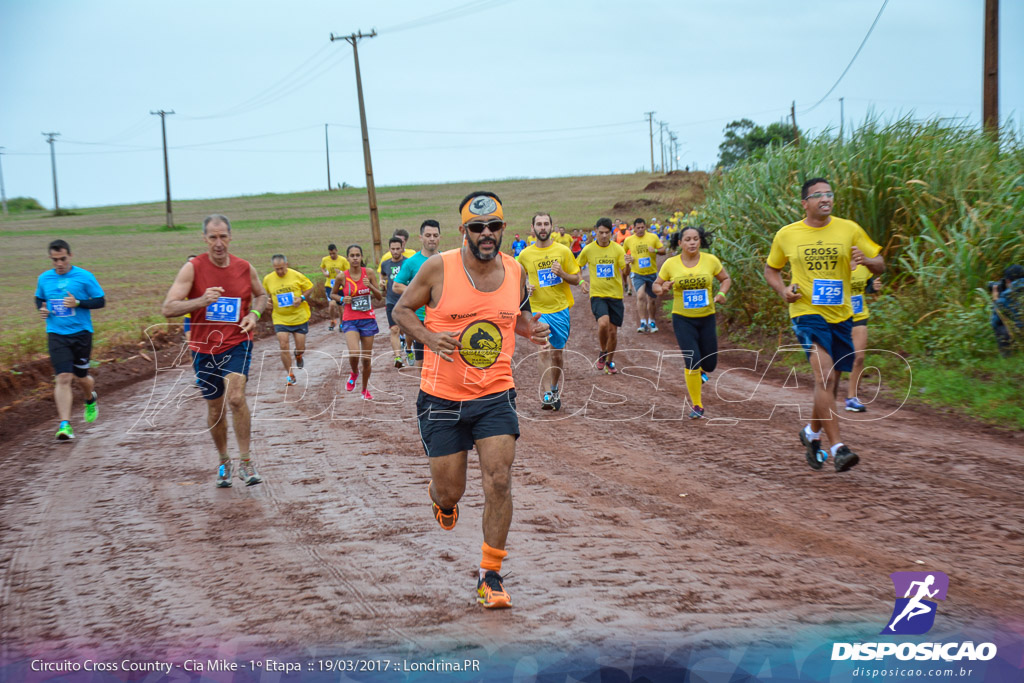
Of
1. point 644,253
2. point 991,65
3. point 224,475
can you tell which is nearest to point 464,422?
point 224,475

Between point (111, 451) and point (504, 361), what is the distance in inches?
237

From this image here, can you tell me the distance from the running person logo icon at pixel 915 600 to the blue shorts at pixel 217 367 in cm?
542

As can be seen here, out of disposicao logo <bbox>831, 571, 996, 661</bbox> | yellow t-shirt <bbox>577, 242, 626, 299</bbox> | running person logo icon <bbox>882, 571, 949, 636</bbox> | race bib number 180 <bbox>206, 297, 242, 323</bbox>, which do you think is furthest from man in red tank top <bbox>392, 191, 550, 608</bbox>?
yellow t-shirt <bbox>577, 242, 626, 299</bbox>

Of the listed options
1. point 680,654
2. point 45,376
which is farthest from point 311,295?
point 680,654

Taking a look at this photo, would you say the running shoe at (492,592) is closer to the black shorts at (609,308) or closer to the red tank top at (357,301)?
the red tank top at (357,301)

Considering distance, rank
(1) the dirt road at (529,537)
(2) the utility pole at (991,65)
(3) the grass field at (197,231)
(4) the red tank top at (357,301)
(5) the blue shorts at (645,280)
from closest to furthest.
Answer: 1. (1) the dirt road at (529,537)
2. (4) the red tank top at (357,301)
3. (2) the utility pole at (991,65)
4. (5) the blue shorts at (645,280)
5. (3) the grass field at (197,231)

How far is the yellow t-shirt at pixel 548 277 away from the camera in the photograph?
10266mm

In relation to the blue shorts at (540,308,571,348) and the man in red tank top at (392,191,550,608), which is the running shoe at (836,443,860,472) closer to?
the man in red tank top at (392,191,550,608)

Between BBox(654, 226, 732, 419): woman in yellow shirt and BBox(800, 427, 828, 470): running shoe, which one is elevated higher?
BBox(654, 226, 732, 419): woman in yellow shirt

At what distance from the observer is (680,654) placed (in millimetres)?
3758

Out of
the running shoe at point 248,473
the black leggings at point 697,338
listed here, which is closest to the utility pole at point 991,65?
the black leggings at point 697,338

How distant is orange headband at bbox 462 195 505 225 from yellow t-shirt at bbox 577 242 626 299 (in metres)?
7.31

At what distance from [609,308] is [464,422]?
8072mm

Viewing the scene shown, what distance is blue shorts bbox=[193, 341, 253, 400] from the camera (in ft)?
23.2
